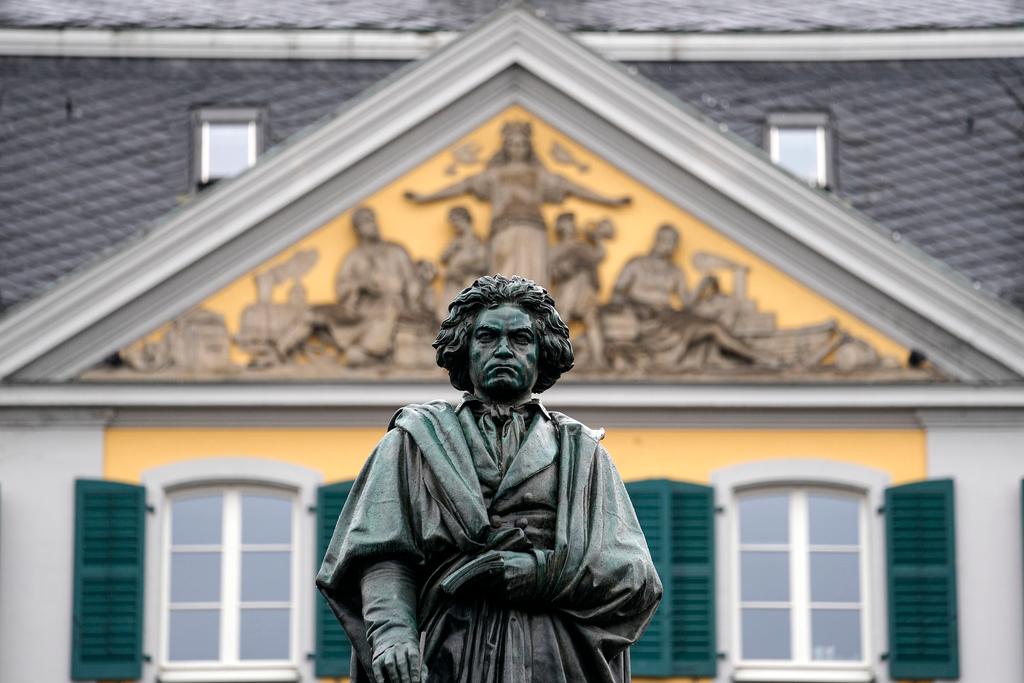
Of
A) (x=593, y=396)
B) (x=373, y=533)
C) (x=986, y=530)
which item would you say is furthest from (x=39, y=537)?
(x=373, y=533)

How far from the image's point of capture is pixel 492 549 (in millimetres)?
6770

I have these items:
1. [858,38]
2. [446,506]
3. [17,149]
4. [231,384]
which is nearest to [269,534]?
[231,384]

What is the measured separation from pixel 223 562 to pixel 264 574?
31 centimetres

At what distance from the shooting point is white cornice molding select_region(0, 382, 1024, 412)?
2328 centimetres

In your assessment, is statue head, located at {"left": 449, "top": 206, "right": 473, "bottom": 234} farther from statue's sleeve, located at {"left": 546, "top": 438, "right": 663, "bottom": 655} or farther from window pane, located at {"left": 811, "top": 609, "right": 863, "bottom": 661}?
statue's sleeve, located at {"left": 546, "top": 438, "right": 663, "bottom": 655}

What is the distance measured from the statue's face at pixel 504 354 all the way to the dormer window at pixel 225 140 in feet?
60.5

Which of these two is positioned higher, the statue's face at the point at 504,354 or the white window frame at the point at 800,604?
the white window frame at the point at 800,604

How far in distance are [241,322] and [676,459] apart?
3.40 m

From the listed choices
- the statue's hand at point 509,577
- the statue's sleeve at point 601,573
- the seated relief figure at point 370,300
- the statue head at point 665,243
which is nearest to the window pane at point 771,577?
the statue head at point 665,243

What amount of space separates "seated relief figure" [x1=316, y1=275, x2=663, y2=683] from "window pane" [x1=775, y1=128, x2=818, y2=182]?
61.2 ft

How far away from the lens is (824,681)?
901 inches

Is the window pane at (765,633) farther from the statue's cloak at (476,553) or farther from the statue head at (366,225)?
the statue's cloak at (476,553)

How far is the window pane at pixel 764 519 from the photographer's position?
2323 cm

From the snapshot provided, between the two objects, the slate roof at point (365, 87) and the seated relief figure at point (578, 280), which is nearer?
the seated relief figure at point (578, 280)
